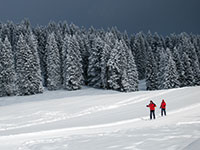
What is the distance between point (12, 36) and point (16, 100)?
40.0 meters

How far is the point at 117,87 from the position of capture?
47.2m

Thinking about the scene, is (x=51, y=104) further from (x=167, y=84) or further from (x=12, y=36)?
(x=12, y=36)

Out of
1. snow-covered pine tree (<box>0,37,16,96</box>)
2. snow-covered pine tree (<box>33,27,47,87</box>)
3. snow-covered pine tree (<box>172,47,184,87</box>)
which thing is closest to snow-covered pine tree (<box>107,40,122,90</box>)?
snow-covered pine tree (<box>172,47,184,87</box>)

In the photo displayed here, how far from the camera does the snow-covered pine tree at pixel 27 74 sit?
44.1 meters

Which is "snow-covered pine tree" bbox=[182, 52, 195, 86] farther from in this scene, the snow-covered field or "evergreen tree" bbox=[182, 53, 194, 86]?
the snow-covered field

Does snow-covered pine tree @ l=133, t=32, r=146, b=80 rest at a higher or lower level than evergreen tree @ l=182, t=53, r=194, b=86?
higher

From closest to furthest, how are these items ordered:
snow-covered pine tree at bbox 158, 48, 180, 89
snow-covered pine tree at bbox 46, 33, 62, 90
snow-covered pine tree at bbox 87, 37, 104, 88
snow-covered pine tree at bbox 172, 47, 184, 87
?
Answer: snow-covered pine tree at bbox 158, 48, 180, 89 → snow-covered pine tree at bbox 46, 33, 62, 90 → snow-covered pine tree at bbox 172, 47, 184, 87 → snow-covered pine tree at bbox 87, 37, 104, 88

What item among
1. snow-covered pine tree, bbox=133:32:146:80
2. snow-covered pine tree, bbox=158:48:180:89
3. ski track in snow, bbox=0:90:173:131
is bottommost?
ski track in snow, bbox=0:90:173:131

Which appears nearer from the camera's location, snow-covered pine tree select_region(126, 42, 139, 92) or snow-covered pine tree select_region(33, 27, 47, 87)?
snow-covered pine tree select_region(126, 42, 139, 92)

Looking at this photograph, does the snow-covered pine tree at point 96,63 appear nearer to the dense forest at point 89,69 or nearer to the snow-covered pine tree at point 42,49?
the dense forest at point 89,69

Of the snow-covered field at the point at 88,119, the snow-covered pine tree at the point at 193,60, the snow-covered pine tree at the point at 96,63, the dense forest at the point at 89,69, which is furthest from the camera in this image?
the snow-covered pine tree at the point at 193,60

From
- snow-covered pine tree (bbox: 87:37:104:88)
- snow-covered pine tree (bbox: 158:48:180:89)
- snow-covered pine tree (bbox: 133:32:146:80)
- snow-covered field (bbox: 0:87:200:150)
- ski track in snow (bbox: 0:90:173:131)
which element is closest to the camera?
snow-covered field (bbox: 0:87:200:150)

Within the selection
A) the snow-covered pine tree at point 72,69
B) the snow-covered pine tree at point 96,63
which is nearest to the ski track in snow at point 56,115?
the snow-covered pine tree at point 72,69

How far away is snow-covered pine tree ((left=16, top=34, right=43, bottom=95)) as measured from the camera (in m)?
44.1
